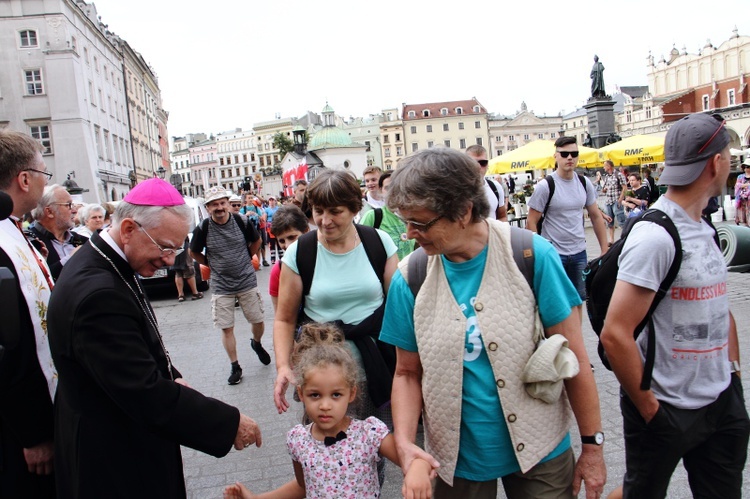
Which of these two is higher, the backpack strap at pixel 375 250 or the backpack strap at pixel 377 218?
the backpack strap at pixel 377 218

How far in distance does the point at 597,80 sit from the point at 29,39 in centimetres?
3191

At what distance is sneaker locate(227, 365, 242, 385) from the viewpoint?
19.9ft

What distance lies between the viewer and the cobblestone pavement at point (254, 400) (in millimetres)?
3779

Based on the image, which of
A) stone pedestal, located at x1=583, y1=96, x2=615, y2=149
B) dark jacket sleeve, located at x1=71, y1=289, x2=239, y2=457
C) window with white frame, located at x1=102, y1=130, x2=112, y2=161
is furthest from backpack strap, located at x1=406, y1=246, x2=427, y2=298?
window with white frame, located at x1=102, y1=130, x2=112, y2=161

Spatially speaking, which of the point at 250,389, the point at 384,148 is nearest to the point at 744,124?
the point at 250,389

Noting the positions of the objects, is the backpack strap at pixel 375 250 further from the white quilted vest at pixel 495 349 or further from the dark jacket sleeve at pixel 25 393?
the dark jacket sleeve at pixel 25 393

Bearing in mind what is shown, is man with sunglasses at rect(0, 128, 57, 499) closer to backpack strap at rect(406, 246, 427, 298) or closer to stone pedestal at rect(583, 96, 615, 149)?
backpack strap at rect(406, 246, 427, 298)

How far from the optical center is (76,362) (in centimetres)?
204

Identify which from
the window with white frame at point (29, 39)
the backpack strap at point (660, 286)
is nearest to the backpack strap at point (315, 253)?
the backpack strap at point (660, 286)

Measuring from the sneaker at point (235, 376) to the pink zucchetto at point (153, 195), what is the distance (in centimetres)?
409

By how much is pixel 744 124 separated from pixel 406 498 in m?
63.0

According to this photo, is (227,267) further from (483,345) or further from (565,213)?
(483,345)

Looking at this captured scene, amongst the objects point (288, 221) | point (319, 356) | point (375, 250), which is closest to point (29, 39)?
point (288, 221)

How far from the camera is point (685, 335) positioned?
2160mm
